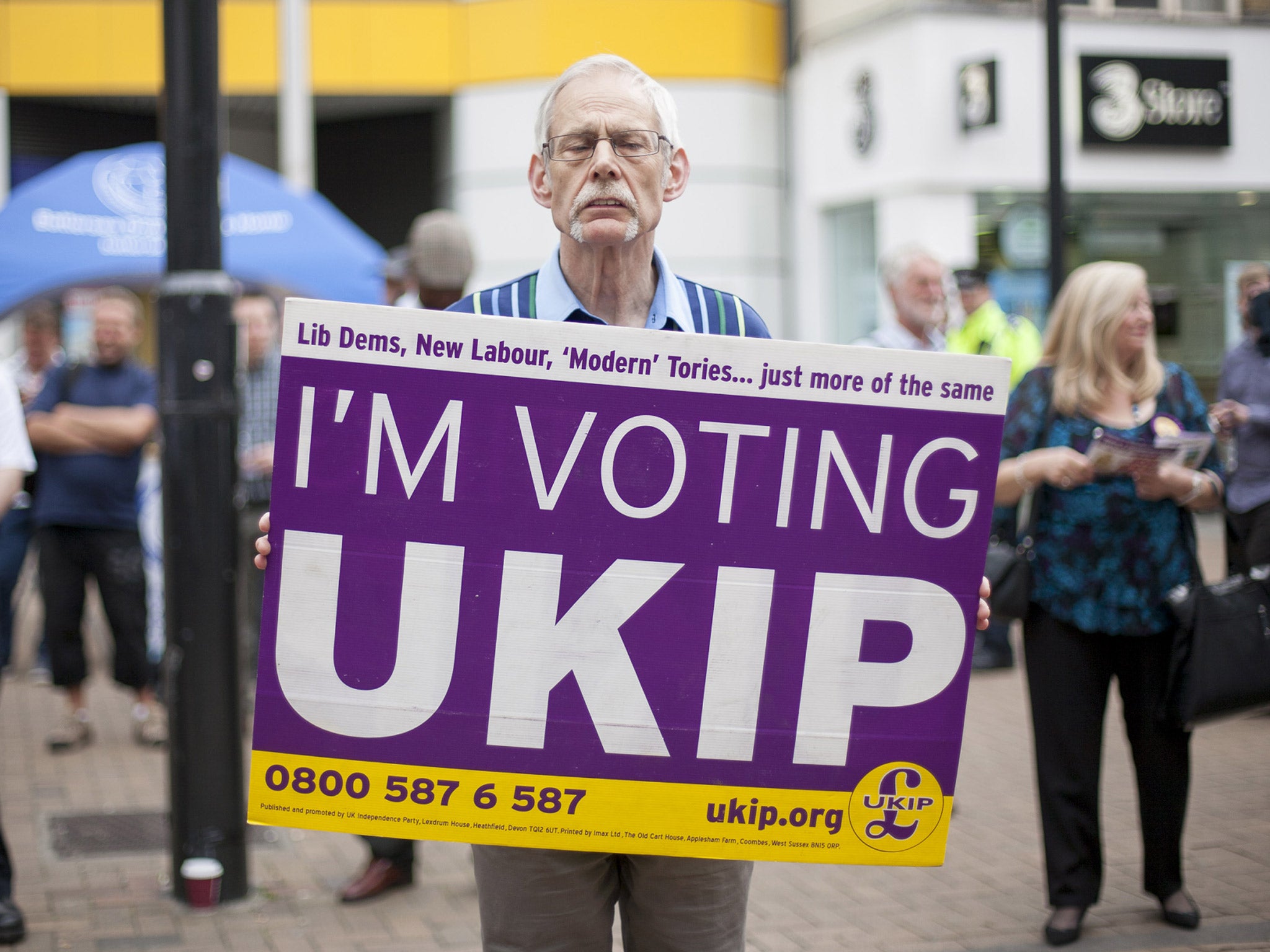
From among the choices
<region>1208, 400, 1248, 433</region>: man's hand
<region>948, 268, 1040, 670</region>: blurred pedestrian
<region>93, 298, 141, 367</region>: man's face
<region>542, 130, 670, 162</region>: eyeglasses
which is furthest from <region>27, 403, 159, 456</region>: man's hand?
<region>542, 130, 670, 162</region>: eyeglasses

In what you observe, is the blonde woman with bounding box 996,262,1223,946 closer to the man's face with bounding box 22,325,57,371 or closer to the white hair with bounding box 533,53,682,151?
the white hair with bounding box 533,53,682,151

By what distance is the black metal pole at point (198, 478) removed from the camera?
4.77 metres

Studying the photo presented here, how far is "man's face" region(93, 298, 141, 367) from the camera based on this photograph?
750cm

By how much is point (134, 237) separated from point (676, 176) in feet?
25.3

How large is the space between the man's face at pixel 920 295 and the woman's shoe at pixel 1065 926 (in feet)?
8.60

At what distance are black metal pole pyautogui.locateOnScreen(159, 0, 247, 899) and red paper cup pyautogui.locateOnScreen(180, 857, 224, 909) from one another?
0.03 metres

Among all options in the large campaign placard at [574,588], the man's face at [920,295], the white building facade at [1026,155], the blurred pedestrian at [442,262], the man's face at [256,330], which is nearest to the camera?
the large campaign placard at [574,588]

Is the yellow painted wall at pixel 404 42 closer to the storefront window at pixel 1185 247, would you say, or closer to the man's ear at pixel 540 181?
the storefront window at pixel 1185 247

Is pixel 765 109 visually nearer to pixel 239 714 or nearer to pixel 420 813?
pixel 239 714

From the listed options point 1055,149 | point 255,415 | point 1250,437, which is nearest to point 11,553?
point 255,415

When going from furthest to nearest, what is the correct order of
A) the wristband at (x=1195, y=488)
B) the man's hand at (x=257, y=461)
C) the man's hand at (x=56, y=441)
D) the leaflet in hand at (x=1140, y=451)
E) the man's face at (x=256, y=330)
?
the man's face at (x=256, y=330)
the man's hand at (x=257, y=461)
the man's hand at (x=56, y=441)
the wristband at (x=1195, y=488)
the leaflet in hand at (x=1140, y=451)

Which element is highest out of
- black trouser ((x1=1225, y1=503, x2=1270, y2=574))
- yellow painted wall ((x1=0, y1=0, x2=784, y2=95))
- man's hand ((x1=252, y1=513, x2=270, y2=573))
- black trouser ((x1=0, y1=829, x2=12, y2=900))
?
yellow painted wall ((x1=0, y1=0, x2=784, y2=95))

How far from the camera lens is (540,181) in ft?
8.73

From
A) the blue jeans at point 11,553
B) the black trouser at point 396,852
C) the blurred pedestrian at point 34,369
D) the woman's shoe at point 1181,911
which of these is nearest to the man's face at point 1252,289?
the woman's shoe at point 1181,911
